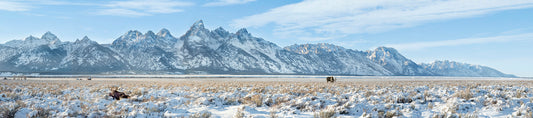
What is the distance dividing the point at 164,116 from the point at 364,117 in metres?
6.17

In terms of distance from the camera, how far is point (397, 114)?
991 centimetres

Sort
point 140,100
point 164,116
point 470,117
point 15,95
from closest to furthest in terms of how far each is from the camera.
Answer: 1. point 470,117
2. point 164,116
3. point 140,100
4. point 15,95

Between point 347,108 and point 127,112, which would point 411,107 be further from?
point 127,112

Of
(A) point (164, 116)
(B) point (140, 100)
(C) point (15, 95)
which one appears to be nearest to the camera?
(A) point (164, 116)

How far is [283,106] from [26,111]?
8.38 meters

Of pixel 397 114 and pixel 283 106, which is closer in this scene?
pixel 397 114

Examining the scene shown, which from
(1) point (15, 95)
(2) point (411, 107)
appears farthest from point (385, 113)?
(1) point (15, 95)

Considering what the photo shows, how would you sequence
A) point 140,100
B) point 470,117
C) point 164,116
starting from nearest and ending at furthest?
1. point 470,117
2. point 164,116
3. point 140,100

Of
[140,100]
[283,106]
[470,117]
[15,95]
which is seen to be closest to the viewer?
[470,117]

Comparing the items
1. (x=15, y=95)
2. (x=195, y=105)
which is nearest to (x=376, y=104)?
(x=195, y=105)

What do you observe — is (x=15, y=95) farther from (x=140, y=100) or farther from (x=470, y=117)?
(x=470, y=117)

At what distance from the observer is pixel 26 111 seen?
1010 cm

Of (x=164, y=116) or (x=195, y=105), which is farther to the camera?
(x=195, y=105)

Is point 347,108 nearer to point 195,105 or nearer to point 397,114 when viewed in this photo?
point 397,114
